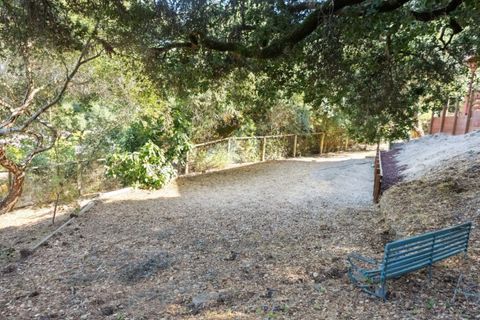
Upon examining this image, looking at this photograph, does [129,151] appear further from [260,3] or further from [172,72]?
[260,3]

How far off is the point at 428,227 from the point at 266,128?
11.7 metres

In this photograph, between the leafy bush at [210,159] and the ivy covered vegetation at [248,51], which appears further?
the leafy bush at [210,159]

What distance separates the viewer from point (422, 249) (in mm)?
3404

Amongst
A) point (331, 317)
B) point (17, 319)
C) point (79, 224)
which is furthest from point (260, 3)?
point (79, 224)

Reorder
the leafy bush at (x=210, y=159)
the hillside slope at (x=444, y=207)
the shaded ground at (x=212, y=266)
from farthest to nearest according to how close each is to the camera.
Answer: the leafy bush at (x=210, y=159) → the hillside slope at (x=444, y=207) → the shaded ground at (x=212, y=266)

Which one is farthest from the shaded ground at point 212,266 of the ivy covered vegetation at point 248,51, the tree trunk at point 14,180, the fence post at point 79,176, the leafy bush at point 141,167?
the ivy covered vegetation at point 248,51

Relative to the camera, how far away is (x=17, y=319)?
3.47 meters

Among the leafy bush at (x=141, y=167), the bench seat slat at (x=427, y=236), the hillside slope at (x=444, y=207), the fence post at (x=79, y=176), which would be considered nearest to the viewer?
the bench seat slat at (x=427, y=236)

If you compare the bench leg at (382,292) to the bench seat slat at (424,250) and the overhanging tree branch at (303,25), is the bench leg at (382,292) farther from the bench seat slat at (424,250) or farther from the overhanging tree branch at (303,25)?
the overhanging tree branch at (303,25)

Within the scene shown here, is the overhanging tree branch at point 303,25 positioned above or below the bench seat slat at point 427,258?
above

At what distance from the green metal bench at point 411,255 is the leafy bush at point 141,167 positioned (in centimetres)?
705

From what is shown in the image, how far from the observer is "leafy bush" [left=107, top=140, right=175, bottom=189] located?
9.41 m

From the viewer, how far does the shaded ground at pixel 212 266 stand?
129 inches

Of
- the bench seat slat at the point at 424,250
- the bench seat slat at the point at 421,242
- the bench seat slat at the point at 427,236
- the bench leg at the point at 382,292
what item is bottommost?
the bench leg at the point at 382,292
